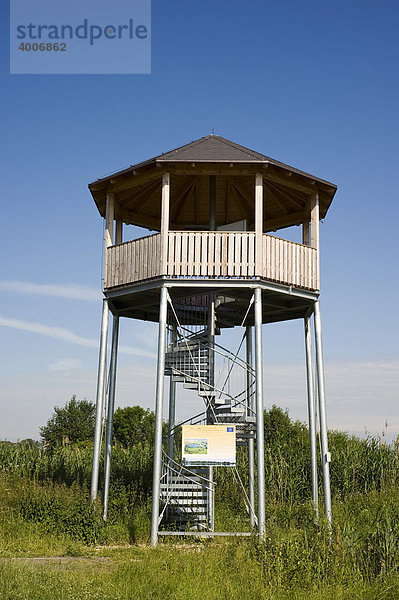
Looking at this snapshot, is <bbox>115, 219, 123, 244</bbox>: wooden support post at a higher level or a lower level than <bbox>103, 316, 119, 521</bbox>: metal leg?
higher

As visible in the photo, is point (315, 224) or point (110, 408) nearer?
point (315, 224)

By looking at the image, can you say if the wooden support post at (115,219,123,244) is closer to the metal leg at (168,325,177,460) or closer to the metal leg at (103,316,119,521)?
the metal leg at (103,316,119,521)

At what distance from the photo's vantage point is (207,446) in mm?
16031

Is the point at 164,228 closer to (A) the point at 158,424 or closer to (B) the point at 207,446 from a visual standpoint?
(A) the point at 158,424

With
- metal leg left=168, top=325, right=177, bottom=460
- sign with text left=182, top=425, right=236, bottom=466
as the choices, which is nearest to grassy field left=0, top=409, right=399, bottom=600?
metal leg left=168, top=325, right=177, bottom=460

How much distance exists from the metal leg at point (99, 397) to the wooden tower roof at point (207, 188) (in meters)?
3.40

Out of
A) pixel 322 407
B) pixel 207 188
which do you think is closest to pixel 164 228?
pixel 207 188

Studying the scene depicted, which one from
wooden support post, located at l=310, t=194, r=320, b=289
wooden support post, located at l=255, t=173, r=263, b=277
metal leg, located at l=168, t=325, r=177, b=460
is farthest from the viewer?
metal leg, located at l=168, t=325, r=177, b=460

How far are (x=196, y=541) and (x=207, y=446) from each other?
219 cm

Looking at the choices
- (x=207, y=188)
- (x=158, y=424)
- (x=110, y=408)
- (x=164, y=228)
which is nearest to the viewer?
(x=158, y=424)

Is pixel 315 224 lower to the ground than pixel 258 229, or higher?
higher

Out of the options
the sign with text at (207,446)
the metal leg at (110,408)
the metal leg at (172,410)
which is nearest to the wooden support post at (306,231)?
the metal leg at (172,410)

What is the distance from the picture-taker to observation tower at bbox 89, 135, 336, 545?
16062 millimetres

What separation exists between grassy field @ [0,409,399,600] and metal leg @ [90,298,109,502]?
0.57 meters
